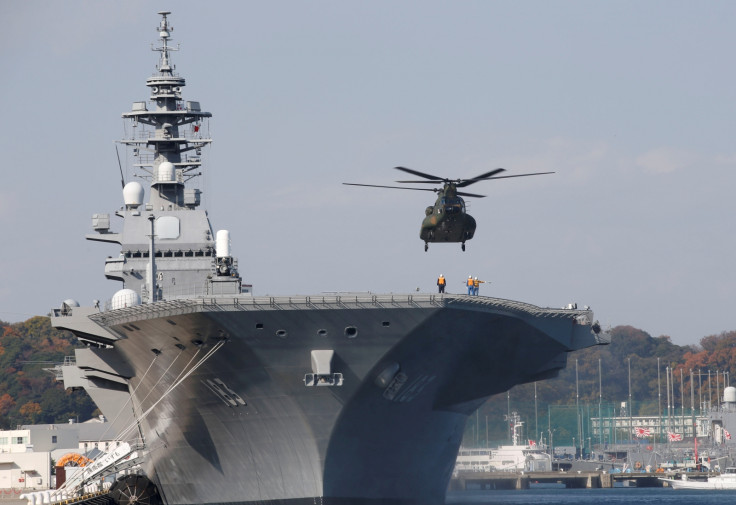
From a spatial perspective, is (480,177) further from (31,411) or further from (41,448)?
(31,411)

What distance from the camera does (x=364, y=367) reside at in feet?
102

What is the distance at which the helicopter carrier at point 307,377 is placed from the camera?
30516 mm

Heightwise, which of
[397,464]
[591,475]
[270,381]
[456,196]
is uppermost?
[456,196]

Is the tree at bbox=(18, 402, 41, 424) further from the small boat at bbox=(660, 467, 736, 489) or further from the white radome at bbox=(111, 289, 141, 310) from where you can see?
the white radome at bbox=(111, 289, 141, 310)

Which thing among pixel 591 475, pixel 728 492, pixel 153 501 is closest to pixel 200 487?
pixel 153 501

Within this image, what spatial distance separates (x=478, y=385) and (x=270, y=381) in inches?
251

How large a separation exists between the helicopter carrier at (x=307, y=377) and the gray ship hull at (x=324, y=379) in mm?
41

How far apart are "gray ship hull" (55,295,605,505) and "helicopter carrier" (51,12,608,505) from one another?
4 cm

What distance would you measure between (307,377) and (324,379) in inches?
18.5

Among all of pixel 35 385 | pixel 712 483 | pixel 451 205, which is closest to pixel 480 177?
pixel 451 205

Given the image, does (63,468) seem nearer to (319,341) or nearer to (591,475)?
(319,341)

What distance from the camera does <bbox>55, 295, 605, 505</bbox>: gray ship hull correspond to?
3045 centimetres

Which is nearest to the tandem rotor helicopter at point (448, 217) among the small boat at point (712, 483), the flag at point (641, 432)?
the small boat at point (712, 483)

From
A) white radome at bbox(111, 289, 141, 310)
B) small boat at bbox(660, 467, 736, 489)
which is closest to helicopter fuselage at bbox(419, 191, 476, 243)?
white radome at bbox(111, 289, 141, 310)
